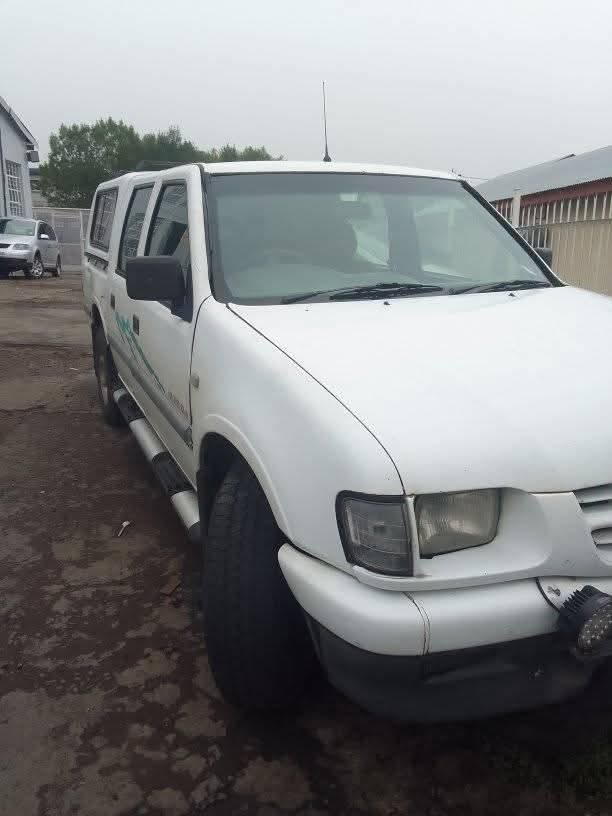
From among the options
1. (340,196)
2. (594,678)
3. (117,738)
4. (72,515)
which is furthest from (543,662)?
(72,515)

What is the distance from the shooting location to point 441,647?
1.63 metres

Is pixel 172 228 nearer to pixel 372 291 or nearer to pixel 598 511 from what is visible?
pixel 372 291

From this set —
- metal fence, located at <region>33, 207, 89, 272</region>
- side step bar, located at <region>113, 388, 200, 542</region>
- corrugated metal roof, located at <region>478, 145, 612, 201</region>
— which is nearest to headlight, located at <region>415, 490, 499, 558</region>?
side step bar, located at <region>113, 388, 200, 542</region>

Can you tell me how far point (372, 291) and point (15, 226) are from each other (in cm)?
1915

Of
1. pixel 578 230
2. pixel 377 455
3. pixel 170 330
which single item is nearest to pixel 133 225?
pixel 170 330

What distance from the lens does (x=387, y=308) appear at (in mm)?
2617

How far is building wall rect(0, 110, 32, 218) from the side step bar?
2455cm

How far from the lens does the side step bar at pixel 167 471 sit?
9.18 ft

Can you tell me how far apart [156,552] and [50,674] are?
3.34ft

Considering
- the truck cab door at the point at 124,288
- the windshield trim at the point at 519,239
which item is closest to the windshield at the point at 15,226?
the truck cab door at the point at 124,288

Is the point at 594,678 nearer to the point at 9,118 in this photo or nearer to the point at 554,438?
the point at 554,438

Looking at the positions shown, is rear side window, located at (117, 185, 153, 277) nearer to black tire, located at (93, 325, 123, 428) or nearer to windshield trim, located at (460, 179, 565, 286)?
black tire, located at (93, 325, 123, 428)

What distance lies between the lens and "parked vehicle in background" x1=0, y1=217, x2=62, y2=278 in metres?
18.8

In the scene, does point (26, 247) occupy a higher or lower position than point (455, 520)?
lower
